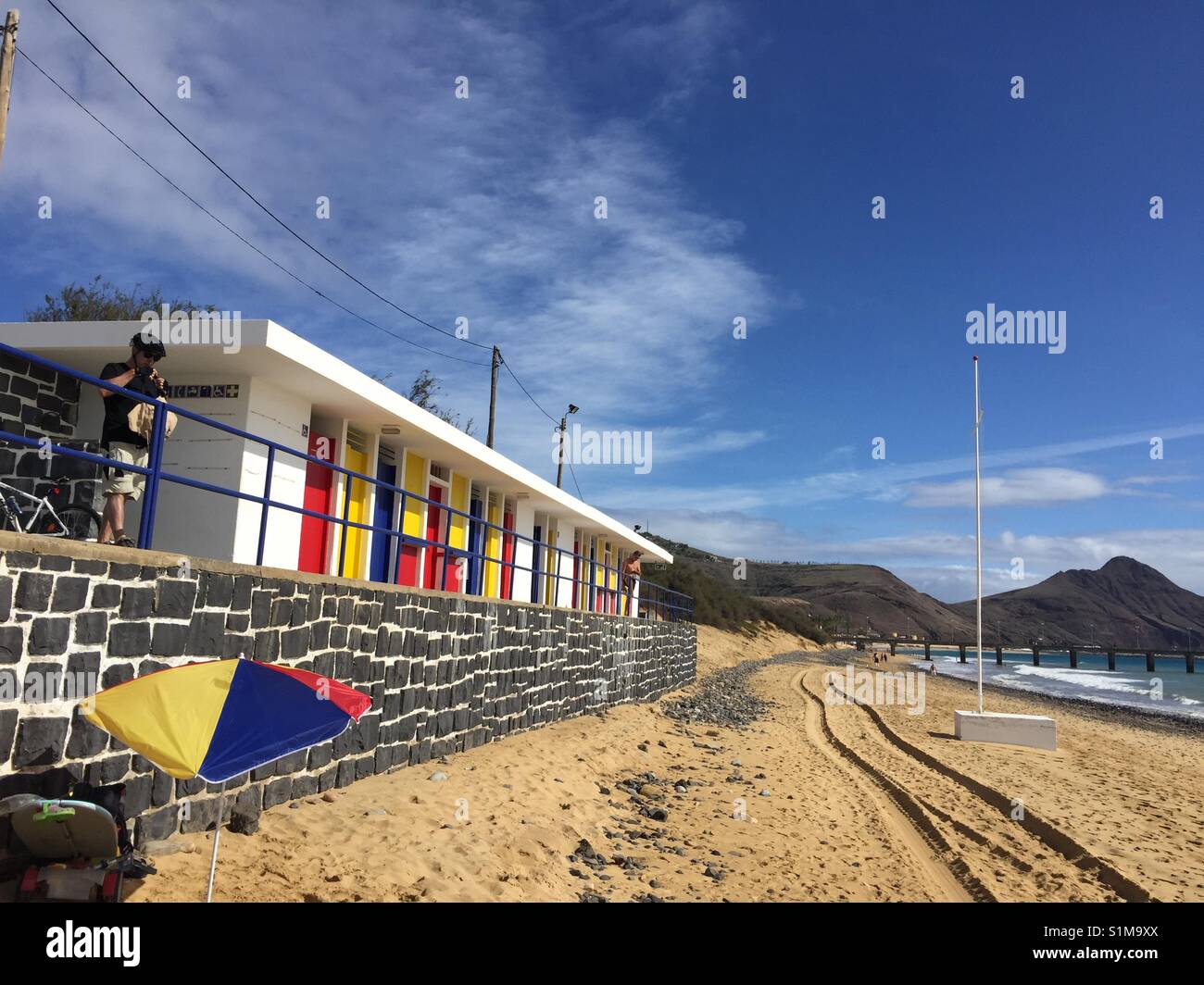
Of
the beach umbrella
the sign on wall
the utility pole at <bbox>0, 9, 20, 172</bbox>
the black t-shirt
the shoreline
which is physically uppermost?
the utility pole at <bbox>0, 9, 20, 172</bbox>

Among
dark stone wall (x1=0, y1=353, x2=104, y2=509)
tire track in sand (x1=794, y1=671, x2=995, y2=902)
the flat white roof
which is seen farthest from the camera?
the flat white roof

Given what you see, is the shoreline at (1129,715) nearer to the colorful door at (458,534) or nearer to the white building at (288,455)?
the colorful door at (458,534)

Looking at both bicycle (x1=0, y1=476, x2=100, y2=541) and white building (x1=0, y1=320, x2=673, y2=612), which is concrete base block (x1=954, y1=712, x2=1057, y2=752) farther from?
bicycle (x1=0, y1=476, x2=100, y2=541)

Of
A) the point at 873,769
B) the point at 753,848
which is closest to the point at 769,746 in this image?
the point at 873,769

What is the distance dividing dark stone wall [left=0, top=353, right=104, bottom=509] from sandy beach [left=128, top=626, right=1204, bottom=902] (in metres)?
4.03

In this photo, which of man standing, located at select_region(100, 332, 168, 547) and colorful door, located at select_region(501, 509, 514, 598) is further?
colorful door, located at select_region(501, 509, 514, 598)

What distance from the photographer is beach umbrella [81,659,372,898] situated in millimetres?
3664

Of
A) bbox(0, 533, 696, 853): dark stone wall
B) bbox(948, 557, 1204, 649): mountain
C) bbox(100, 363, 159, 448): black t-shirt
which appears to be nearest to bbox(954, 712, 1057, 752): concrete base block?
bbox(0, 533, 696, 853): dark stone wall

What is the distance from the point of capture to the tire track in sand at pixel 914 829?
6.66m

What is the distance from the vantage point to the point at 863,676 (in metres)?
36.4

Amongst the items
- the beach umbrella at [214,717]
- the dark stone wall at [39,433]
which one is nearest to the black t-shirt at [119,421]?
the dark stone wall at [39,433]

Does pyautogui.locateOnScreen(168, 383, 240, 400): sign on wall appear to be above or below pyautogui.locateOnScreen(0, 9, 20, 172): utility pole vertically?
below
